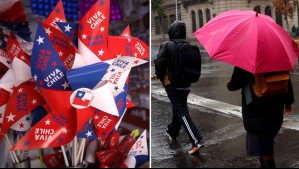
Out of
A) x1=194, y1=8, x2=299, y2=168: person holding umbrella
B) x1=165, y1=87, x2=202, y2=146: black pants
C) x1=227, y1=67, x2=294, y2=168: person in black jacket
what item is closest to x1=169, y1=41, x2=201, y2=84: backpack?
x1=165, y1=87, x2=202, y2=146: black pants

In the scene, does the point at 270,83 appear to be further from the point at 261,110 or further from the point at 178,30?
the point at 178,30

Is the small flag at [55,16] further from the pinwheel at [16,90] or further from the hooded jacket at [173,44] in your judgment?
the hooded jacket at [173,44]

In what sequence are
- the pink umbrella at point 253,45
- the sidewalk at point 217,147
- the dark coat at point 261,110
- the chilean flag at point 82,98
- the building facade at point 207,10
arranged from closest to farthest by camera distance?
1. the chilean flag at point 82,98
2. the pink umbrella at point 253,45
3. the dark coat at point 261,110
4. the sidewalk at point 217,147
5. the building facade at point 207,10

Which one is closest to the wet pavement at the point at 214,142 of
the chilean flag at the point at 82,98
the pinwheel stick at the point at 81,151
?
the pinwheel stick at the point at 81,151

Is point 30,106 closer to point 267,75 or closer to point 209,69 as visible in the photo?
point 267,75

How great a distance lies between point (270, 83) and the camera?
2.85 metres

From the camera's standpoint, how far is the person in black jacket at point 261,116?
9.84 ft

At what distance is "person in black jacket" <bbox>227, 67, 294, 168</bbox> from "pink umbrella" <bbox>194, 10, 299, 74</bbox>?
0.21m

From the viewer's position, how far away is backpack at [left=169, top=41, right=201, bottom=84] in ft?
12.2

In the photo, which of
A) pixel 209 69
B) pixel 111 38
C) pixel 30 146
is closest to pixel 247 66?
pixel 111 38

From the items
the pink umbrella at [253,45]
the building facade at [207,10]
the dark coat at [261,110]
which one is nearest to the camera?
the pink umbrella at [253,45]

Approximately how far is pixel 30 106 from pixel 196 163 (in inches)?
82.0

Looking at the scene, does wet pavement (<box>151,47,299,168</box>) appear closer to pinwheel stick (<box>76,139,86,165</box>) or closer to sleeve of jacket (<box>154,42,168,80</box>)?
sleeve of jacket (<box>154,42,168,80</box>)

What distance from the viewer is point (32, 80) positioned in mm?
2010
